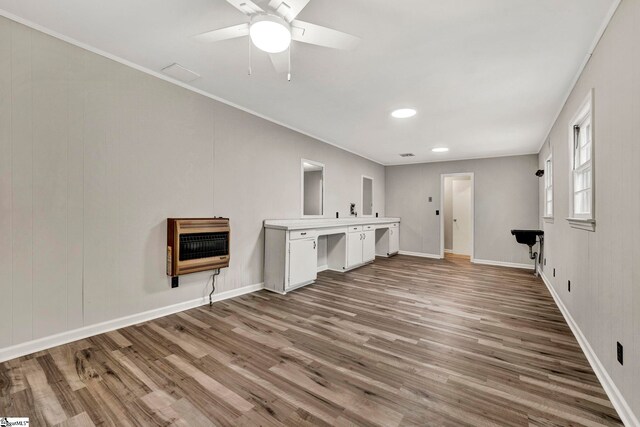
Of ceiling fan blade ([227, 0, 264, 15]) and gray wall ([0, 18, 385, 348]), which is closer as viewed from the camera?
ceiling fan blade ([227, 0, 264, 15])

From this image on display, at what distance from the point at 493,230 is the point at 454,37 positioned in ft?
17.7

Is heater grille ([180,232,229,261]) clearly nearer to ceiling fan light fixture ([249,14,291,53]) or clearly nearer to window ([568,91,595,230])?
ceiling fan light fixture ([249,14,291,53])

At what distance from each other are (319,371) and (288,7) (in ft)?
7.63

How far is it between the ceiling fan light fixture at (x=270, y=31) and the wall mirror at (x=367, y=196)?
16.8 feet

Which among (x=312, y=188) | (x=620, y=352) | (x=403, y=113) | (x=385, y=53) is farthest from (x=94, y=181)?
(x=620, y=352)

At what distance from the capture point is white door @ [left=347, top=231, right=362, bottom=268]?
5.21m

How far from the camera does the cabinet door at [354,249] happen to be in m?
5.21

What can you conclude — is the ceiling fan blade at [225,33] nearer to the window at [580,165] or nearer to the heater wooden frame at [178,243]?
the heater wooden frame at [178,243]

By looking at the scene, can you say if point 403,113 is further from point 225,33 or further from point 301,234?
point 225,33

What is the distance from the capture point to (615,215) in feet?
5.48

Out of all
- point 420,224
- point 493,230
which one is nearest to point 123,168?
point 420,224

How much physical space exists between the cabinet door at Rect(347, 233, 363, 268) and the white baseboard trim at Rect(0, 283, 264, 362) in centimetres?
249

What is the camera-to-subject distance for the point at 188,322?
276cm

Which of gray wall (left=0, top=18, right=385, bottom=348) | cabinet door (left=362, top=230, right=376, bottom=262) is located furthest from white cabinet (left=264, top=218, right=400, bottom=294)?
gray wall (left=0, top=18, right=385, bottom=348)
